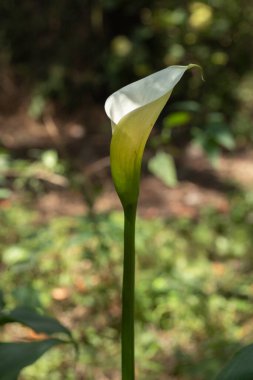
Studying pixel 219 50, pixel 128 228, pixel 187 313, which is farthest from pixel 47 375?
pixel 219 50

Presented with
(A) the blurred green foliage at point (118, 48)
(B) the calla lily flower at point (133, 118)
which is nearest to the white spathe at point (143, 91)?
(B) the calla lily flower at point (133, 118)

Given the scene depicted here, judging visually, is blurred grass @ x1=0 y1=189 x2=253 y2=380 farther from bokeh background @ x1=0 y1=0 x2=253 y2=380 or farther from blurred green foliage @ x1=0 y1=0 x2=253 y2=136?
blurred green foliage @ x1=0 y1=0 x2=253 y2=136

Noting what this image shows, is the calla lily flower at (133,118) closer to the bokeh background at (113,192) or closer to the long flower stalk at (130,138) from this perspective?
the long flower stalk at (130,138)

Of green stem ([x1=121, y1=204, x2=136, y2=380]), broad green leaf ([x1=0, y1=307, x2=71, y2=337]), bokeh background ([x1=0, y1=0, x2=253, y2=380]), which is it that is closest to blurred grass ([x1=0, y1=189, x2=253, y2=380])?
bokeh background ([x1=0, y1=0, x2=253, y2=380])

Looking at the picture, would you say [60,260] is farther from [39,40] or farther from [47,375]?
[39,40]

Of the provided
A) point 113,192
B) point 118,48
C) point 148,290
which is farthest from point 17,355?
point 118,48

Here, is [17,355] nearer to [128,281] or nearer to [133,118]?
[128,281]
